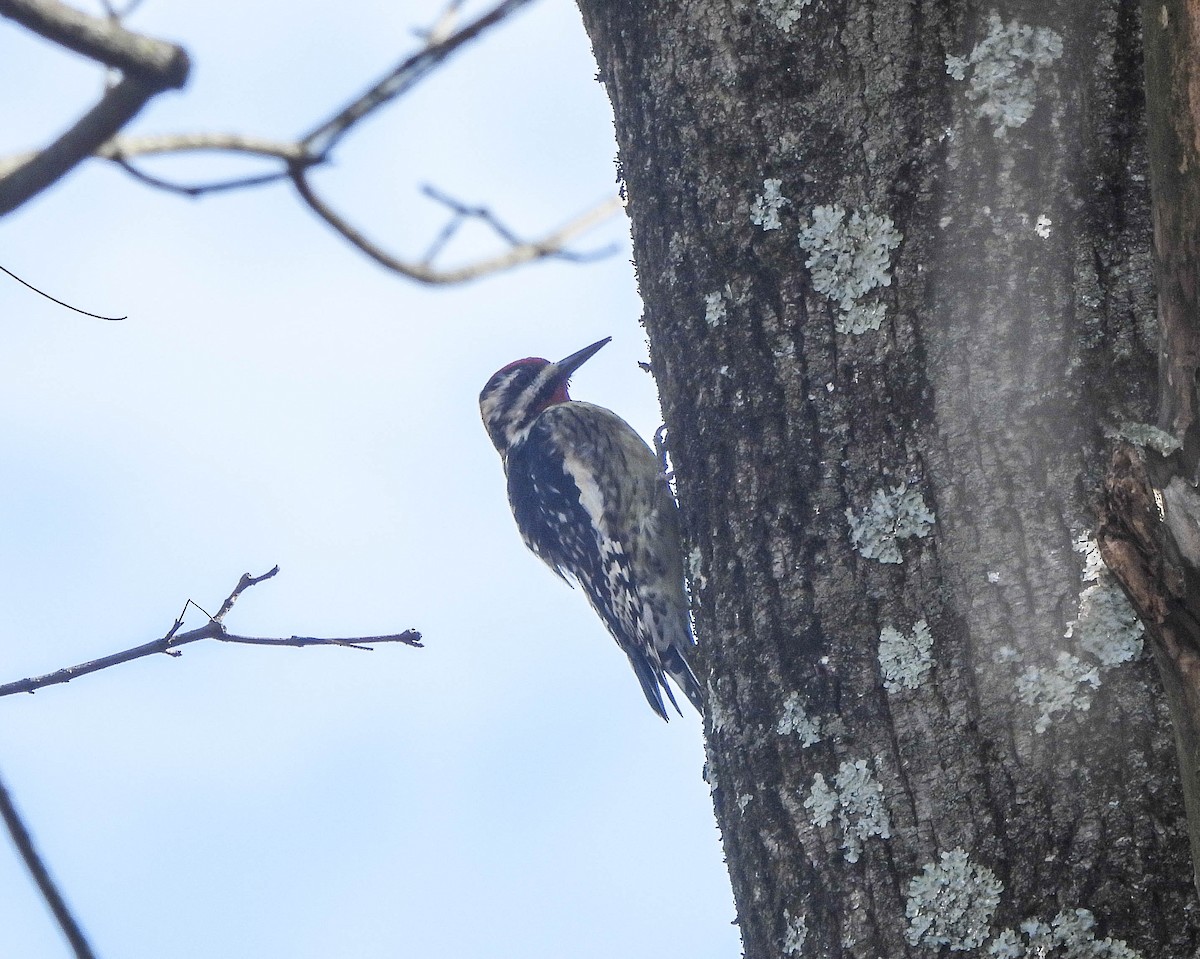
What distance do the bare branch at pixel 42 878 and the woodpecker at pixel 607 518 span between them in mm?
2923

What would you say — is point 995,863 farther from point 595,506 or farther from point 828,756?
point 595,506

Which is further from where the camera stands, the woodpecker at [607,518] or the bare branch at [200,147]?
the woodpecker at [607,518]

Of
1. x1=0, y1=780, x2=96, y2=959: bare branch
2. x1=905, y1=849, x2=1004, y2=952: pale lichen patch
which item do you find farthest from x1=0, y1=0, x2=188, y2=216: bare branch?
x1=905, y1=849, x2=1004, y2=952: pale lichen patch

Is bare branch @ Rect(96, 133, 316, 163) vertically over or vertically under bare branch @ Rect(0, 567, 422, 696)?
over

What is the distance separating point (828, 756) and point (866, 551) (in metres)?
0.30

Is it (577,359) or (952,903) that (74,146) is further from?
(577,359)

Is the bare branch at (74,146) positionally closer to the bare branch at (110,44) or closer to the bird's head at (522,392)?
the bare branch at (110,44)

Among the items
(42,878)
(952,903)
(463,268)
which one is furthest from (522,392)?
(42,878)

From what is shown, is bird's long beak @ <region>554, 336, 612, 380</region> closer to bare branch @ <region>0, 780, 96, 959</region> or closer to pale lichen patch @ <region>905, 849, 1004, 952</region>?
pale lichen patch @ <region>905, 849, 1004, 952</region>

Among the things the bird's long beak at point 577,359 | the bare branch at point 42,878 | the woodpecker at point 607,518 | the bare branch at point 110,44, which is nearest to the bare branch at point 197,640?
the bare branch at point 42,878

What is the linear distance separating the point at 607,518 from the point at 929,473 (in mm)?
2711

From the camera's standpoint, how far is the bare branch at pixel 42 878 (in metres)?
1.20

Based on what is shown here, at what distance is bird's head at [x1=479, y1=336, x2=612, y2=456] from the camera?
5.29 meters

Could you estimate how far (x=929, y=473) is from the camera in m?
1.88
